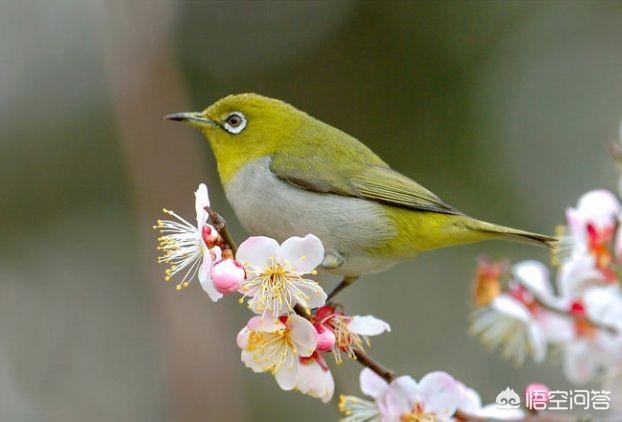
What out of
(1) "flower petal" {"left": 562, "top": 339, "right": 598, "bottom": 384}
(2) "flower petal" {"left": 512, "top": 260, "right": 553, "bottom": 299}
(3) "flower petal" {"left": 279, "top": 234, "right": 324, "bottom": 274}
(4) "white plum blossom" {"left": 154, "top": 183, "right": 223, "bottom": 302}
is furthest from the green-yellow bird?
(3) "flower petal" {"left": 279, "top": 234, "right": 324, "bottom": 274}

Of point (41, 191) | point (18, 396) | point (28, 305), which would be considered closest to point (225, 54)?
point (41, 191)

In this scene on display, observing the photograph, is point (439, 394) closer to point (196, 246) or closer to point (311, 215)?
point (196, 246)

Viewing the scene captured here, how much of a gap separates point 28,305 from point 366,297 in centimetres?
454

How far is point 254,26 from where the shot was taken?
11047 mm

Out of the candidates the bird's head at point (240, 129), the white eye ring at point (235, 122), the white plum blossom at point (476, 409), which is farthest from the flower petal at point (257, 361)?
the white eye ring at point (235, 122)

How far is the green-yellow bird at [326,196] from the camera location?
13.1 ft

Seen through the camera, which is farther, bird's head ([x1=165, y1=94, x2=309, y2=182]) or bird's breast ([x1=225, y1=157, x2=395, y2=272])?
bird's head ([x1=165, y1=94, x2=309, y2=182])

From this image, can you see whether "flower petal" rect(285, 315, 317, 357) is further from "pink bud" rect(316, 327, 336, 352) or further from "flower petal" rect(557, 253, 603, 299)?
"flower petal" rect(557, 253, 603, 299)

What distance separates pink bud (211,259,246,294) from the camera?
2.55 metres

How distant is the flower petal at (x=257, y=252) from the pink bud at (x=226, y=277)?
0.09m

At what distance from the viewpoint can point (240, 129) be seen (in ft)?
14.5

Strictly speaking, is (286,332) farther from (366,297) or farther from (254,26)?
(254,26)

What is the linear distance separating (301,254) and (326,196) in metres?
1.40

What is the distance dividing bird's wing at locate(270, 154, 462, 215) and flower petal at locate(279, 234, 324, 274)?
138 cm
